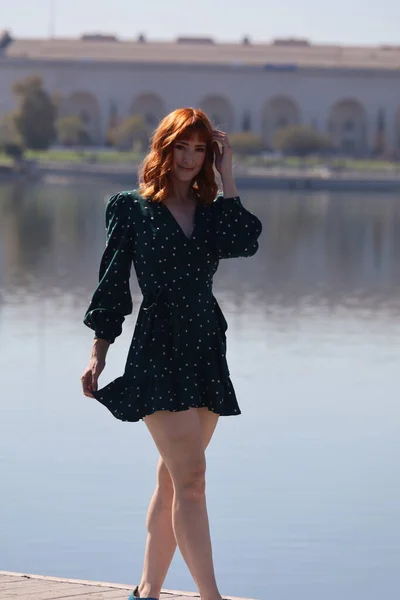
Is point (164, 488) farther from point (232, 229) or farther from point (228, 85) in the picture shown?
point (228, 85)

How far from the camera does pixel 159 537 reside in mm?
4031

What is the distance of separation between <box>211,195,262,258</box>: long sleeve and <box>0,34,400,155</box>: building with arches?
8578 centimetres

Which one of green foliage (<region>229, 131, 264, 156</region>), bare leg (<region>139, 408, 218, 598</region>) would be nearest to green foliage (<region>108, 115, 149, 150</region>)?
green foliage (<region>229, 131, 264, 156</region>)

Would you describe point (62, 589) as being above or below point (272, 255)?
above

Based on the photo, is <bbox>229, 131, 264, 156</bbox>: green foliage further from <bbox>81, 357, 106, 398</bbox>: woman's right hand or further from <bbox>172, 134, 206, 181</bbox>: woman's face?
<bbox>81, 357, 106, 398</bbox>: woman's right hand

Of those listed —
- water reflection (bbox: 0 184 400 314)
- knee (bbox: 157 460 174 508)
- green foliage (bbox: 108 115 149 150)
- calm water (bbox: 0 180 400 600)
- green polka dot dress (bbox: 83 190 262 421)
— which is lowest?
green foliage (bbox: 108 115 149 150)

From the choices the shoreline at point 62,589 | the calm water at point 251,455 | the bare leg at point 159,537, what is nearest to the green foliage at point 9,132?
the calm water at point 251,455

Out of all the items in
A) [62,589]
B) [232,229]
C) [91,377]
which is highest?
[232,229]

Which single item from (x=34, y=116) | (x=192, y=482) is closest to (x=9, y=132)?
(x=34, y=116)

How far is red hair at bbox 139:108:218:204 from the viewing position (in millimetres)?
3953

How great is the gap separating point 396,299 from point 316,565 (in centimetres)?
987

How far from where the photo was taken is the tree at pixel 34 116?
210 ft

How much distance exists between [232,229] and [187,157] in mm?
221

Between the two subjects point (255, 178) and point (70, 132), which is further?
point (70, 132)
